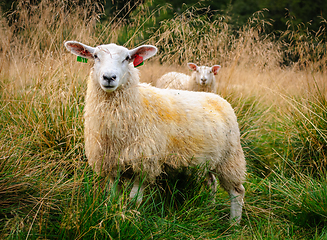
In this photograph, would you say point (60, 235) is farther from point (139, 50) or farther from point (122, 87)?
point (139, 50)

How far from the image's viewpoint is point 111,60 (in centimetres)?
195

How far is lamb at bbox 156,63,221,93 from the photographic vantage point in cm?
432

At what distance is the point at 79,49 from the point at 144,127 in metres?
0.88

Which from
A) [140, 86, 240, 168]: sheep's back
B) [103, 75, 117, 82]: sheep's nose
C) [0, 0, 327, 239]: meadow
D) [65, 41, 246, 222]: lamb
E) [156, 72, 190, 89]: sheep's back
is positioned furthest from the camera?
[156, 72, 190, 89]: sheep's back

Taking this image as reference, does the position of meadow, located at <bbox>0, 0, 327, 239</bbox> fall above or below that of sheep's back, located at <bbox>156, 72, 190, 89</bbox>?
above

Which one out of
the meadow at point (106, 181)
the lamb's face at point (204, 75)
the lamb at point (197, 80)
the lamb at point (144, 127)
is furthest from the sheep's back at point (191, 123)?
the lamb's face at point (204, 75)

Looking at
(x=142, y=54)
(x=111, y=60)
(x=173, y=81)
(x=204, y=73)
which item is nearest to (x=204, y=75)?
(x=204, y=73)

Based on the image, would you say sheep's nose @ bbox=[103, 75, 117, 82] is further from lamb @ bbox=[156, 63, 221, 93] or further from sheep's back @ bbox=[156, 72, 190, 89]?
lamb @ bbox=[156, 63, 221, 93]

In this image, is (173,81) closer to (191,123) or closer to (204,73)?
(204,73)

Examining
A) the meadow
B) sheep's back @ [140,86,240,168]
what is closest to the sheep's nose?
sheep's back @ [140,86,240,168]

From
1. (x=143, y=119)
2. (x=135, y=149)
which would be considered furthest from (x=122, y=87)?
(x=135, y=149)

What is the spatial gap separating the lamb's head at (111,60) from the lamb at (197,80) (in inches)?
71.0

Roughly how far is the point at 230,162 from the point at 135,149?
101cm

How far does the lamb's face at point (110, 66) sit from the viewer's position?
1.83 m
